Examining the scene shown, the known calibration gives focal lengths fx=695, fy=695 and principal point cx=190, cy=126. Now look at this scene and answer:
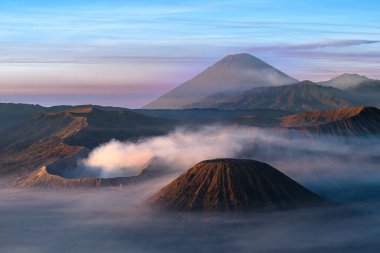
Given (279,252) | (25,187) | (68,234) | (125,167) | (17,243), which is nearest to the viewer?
(279,252)

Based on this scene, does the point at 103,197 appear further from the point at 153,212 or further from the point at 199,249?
the point at 199,249

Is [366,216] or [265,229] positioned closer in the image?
[265,229]

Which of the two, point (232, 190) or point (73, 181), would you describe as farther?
point (73, 181)

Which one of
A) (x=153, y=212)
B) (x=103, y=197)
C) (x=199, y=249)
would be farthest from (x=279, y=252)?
(x=103, y=197)

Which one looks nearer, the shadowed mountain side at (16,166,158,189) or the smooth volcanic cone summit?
the smooth volcanic cone summit

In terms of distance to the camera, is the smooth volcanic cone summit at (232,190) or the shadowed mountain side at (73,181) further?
the shadowed mountain side at (73,181)

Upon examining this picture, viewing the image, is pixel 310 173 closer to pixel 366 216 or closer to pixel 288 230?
pixel 366 216

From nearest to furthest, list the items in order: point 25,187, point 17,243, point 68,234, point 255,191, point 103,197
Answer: point 17,243 < point 68,234 < point 255,191 < point 103,197 < point 25,187

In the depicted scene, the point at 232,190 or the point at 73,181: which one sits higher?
the point at 232,190
